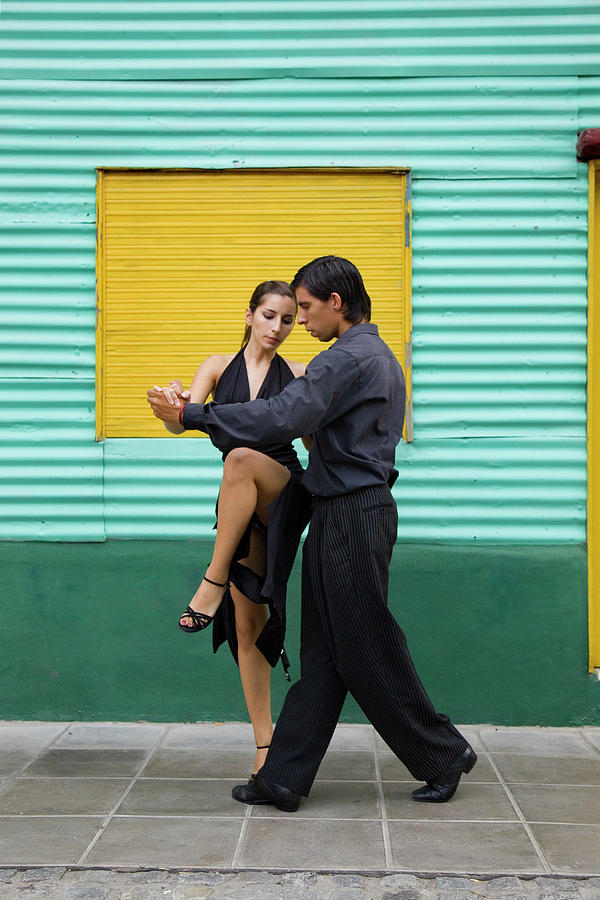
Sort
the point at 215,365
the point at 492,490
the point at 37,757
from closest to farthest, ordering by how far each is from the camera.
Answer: the point at 215,365 < the point at 37,757 < the point at 492,490

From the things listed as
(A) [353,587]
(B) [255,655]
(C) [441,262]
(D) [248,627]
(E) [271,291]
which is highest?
(C) [441,262]

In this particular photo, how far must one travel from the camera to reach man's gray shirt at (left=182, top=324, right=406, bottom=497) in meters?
3.54

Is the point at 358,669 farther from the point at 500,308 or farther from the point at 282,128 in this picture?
the point at 282,128

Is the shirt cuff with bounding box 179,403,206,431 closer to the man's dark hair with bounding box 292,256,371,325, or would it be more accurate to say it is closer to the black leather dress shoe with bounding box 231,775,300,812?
the man's dark hair with bounding box 292,256,371,325

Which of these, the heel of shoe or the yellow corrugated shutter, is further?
the yellow corrugated shutter

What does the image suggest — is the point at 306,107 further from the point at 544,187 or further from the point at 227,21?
the point at 544,187

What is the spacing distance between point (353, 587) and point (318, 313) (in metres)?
1.06

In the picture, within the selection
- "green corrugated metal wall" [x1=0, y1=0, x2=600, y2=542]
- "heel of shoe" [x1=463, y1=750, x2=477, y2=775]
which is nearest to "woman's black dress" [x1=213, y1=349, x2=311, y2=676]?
"heel of shoe" [x1=463, y1=750, x2=477, y2=775]

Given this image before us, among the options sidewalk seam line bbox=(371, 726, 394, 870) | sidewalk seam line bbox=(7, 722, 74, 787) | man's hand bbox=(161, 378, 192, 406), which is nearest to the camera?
sidewalk seam line bbox=(371, 726, 394, 870)

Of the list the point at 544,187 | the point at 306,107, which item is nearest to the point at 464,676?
the point at 544,187

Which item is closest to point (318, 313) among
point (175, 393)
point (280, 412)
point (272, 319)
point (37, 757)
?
point (272, 319)

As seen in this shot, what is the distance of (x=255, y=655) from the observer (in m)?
4.09

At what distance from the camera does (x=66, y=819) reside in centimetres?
373

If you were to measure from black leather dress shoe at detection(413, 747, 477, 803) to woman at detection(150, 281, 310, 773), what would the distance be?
2.20 feet
